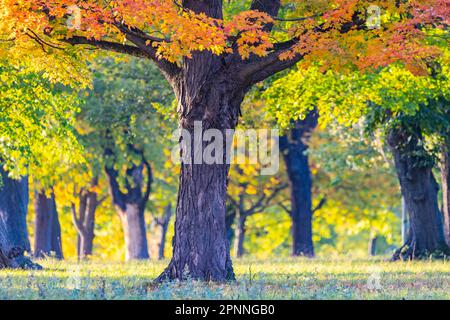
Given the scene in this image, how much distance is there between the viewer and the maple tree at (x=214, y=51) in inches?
658

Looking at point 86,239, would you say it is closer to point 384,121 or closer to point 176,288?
point 384,121

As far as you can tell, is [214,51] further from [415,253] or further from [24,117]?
[415,253]

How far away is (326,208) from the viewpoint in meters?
51.4

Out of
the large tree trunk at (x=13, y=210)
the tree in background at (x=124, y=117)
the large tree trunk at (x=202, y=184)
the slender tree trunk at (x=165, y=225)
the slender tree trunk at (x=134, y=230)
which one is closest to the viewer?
the large tree trunk at (x=202, y=184)

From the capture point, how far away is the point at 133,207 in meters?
39.6

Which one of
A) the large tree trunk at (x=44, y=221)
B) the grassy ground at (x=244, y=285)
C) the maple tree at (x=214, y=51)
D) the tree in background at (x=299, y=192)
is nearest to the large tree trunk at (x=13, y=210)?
the large tree trunk at (x=44, y=221)

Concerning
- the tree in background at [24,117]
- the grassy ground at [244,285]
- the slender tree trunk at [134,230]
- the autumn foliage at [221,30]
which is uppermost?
the autumn foliage at [221,30]

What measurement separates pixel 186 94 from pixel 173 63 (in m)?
0.73

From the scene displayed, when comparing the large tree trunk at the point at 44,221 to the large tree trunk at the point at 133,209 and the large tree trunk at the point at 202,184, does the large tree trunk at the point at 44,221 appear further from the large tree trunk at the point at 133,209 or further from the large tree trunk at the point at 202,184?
the large tree trunk at the point at 202,184

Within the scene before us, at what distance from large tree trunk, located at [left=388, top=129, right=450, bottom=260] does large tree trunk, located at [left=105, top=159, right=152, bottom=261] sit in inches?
554

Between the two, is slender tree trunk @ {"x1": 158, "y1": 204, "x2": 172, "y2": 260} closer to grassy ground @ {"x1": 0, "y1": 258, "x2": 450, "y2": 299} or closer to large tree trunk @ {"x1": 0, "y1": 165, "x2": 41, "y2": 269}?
large tree trunk @ {"x1": 0, "y1": 165, "x2": 41, "y2": 269}

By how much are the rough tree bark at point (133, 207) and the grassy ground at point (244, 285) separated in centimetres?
1785

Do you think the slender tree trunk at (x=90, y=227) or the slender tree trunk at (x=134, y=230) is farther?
the slender tree trunk at (x=90, y=227)

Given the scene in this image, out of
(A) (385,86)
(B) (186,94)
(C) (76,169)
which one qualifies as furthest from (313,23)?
(C) (76,169)
